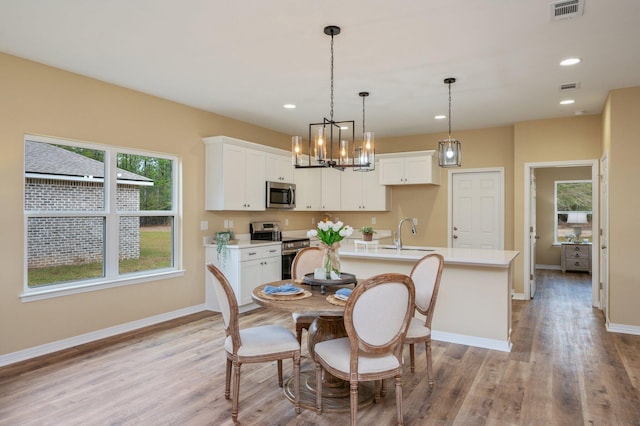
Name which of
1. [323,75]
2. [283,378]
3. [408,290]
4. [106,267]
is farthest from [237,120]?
[408,290]

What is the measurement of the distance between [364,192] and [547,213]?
4681mm

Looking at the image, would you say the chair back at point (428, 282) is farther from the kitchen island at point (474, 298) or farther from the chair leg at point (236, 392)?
the chair leg at point (236, 392)

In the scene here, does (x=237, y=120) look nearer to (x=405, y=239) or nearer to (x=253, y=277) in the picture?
(x=253, y=277)

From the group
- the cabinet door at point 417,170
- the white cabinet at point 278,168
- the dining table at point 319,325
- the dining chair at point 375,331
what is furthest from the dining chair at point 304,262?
the cabinet door at point 417,170

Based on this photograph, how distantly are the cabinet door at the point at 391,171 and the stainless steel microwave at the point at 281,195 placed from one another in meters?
1.53

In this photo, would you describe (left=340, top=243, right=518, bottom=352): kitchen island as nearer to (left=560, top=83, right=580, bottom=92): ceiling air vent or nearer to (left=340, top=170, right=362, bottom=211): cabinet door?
(left=560, top=83, right=580, bottom=92): ceiling air vent

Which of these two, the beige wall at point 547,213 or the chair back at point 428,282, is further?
the beige wall at point 547,213

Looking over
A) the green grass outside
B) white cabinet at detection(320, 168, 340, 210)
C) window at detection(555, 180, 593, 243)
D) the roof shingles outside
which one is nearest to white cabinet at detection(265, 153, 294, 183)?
white cabinet at detection(320, 168, 340, 210)

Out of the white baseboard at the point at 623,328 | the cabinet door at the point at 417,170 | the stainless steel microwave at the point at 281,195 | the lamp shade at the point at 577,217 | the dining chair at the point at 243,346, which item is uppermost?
the cabinet door at the point at 417,170

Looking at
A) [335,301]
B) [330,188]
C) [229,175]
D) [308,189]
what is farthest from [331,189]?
[335,301]

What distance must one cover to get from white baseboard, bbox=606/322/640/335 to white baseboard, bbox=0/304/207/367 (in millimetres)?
4859

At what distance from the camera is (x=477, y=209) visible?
6.55m

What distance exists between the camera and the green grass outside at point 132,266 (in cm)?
382

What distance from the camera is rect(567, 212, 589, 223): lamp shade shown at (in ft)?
28.3
